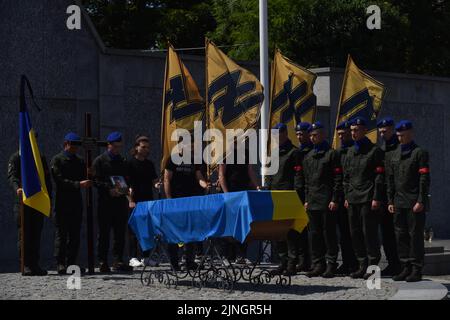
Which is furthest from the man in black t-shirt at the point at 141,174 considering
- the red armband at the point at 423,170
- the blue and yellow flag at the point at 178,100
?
the red armband at the point at 423,170

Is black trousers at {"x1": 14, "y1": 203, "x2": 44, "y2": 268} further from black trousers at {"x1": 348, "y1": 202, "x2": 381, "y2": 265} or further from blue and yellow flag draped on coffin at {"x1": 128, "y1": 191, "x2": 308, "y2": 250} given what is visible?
black trousers at {"x1": 348, "y1": 202, "x2": 381, "y2": 265}

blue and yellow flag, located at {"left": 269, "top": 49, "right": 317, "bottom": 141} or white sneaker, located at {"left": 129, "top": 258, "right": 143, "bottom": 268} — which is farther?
blue and yellow flag, located at {"left": 269, "top": 49, "right": 317, "bottom": 141}

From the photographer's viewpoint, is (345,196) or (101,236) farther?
(101,236)

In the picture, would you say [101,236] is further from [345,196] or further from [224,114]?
[345,196]

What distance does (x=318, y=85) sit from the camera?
20.8 meters

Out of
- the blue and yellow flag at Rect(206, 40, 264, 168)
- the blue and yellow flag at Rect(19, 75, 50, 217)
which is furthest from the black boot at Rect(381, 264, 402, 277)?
the blue and yellow flag at Rect(19, 75, 50, 217)

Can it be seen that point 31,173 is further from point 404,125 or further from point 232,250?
point 404,125

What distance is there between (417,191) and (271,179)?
2499 millimetres

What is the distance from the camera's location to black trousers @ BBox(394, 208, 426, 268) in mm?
12562

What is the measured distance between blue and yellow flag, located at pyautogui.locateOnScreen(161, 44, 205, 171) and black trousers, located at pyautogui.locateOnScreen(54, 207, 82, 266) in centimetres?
186
